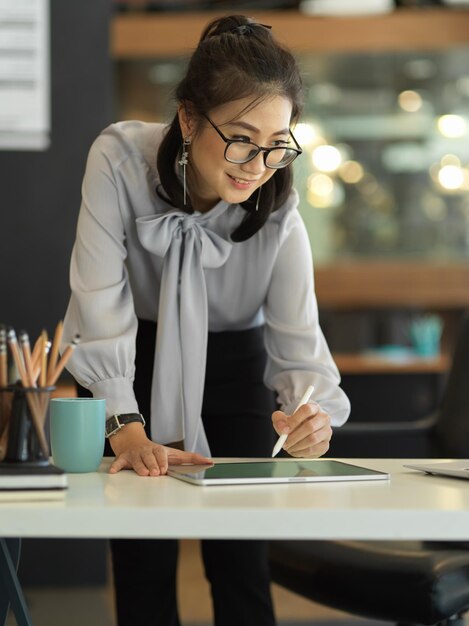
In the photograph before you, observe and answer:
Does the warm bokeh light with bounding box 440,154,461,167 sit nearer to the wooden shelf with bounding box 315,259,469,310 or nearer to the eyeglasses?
the wooden shelf with bounding box 315,259,469,310

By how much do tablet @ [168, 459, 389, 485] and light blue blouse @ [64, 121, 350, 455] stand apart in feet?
0.90

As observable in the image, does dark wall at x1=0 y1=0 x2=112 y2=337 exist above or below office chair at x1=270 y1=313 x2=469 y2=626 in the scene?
above

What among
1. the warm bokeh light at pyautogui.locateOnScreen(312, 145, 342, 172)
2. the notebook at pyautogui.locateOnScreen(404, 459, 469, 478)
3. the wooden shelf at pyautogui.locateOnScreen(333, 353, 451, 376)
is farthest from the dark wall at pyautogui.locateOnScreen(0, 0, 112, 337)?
the notebook at pyautogui.locateOnScreen(404, 459, 469, 478)

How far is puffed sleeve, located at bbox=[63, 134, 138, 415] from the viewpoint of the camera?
5.53 feet

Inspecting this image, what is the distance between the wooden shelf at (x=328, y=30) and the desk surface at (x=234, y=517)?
12.1 feet

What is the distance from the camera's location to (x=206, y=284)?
74.5 inches

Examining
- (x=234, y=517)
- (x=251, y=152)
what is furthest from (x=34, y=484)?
(x=251, y=152)

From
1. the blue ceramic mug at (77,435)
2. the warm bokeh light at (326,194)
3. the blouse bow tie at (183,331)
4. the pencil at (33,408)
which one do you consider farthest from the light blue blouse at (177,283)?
the warm bokeh light at (326,194)

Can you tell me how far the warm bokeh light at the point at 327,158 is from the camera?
5.05 m

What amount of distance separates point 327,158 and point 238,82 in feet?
11.2

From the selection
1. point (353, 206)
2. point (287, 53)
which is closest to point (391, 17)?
point (353, 206)

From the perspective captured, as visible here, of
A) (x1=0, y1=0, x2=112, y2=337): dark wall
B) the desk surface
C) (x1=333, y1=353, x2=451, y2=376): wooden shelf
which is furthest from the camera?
(x1=333, y1=353, x2=451, y2=376): wooden shelf

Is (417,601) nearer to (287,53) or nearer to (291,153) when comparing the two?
(291,153)

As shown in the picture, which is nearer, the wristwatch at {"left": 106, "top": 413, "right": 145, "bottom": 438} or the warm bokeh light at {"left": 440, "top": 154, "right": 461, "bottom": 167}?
the wristwatch at {"left": 106, "top": 413, "right": 145, "bottom": 438}
